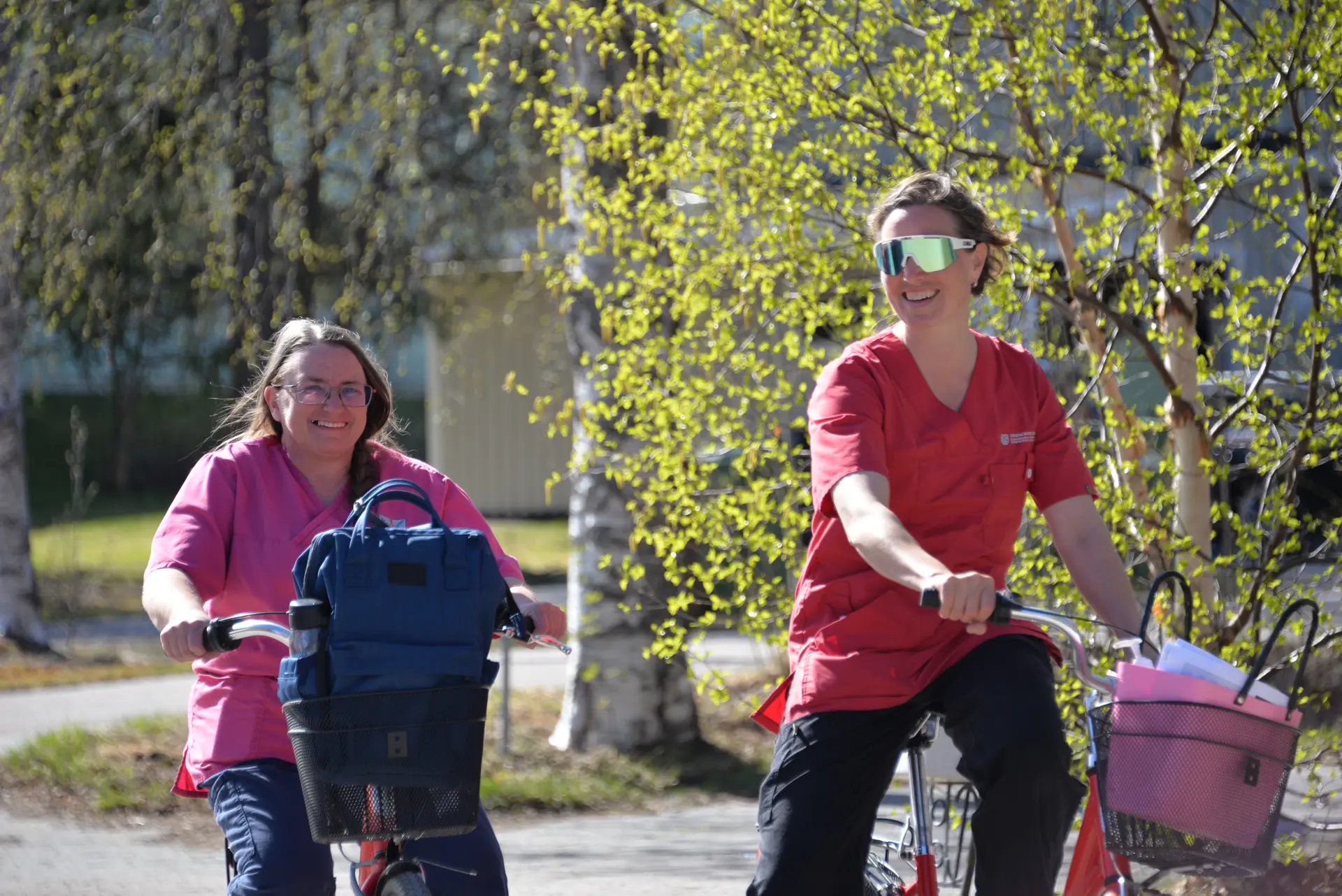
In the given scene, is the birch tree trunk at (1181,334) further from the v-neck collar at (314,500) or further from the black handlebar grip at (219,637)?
the black handlebar grip at (219,637)

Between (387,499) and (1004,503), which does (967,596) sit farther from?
(387,499)

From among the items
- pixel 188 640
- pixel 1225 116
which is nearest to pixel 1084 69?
pixel 1225 116

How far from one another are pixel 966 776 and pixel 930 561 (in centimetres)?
48

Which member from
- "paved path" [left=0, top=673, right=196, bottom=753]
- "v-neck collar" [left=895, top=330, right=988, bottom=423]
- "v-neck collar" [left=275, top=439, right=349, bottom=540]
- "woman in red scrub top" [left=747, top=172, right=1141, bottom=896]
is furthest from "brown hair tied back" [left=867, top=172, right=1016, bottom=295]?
"paved path" [left=0, top=673, right=196, bottom=753]

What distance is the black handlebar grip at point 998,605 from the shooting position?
279 cm

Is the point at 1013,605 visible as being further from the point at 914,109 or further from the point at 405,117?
the point at 405,117

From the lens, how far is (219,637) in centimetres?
312

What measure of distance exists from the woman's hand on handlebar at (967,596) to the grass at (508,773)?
531cm

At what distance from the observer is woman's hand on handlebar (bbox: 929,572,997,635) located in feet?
9.12

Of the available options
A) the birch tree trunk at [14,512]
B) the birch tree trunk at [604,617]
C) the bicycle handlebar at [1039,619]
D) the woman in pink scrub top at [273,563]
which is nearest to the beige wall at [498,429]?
the birch tree trunk at [14,512]

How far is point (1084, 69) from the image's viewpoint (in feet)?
17.0

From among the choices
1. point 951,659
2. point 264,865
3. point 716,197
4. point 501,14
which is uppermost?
point 501,14

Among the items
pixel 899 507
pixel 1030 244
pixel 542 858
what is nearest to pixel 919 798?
pixel 899 507

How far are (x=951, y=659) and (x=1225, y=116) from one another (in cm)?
321
